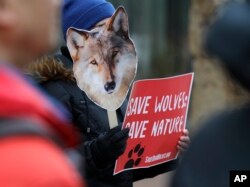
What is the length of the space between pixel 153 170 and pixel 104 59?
23.7 inches

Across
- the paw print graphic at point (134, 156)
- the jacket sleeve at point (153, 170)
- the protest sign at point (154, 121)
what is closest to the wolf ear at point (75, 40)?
the protest sign at point (154, 121)

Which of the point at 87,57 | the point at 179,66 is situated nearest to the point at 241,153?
the point at 87,57

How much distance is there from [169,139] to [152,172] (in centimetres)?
18

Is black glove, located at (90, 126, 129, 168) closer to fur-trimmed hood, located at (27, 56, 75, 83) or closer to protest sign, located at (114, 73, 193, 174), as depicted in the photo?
protest sign, located at (114, 73, 193, 174)

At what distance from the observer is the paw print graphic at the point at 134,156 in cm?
342

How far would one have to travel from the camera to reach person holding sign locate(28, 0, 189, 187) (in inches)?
130

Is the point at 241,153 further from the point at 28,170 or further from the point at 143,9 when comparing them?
the point at 143,9

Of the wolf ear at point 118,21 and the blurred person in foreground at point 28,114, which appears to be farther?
the wolf ear at point 118,21

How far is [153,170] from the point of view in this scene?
3623 mm

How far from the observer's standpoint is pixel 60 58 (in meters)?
3.47

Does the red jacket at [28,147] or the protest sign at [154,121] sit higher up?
the red jacket at [28,147]

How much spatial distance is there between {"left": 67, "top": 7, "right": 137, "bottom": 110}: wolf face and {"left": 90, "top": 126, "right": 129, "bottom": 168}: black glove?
0.19 metres

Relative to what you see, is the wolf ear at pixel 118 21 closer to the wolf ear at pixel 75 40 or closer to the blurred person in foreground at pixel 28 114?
the wolf ear at pixel 75 40

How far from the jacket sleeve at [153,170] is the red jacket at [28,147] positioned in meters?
2.32
